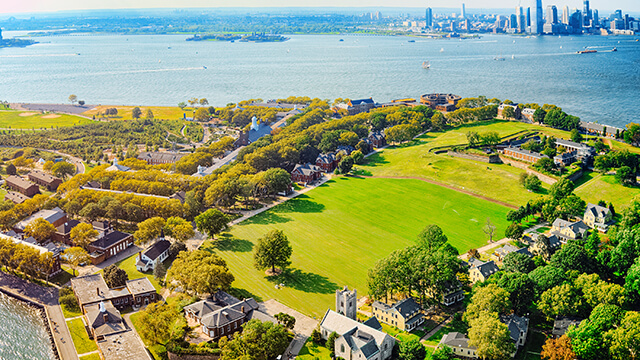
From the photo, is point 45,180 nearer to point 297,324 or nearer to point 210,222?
point 210,222

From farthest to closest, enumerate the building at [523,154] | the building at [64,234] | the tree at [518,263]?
1. the building at [523,154]
2. the building at [64,234]
3. the tree at [518,263]

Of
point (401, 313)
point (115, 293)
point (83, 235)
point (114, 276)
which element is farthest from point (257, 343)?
point (83, 235)

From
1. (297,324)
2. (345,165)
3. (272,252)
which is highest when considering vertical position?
(345,165)

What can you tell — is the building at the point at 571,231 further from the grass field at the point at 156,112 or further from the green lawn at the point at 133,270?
the grass field at the point at 156,112

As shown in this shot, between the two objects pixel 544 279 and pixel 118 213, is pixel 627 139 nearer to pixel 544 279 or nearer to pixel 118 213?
pixel 544 279

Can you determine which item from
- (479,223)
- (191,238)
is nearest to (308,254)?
(191,238)

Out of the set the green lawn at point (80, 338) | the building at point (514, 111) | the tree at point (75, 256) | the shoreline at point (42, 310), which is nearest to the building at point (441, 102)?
the building at point (514, 111)
